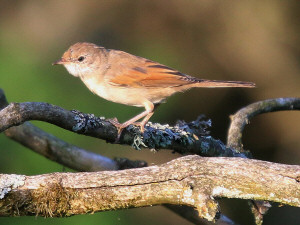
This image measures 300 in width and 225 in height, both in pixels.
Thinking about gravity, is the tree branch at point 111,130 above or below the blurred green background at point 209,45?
below

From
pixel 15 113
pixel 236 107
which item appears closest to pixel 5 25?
pixel 236 107

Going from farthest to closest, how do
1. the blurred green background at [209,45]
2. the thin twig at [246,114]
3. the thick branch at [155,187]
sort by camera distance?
the blurred green background at [209,45] < the thin twig at [246,114] < the thick branch at [155,187]

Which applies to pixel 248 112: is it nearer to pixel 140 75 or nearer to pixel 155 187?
pixel 140 75

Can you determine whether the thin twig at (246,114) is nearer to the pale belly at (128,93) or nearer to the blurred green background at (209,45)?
the pale belly at (128,93)

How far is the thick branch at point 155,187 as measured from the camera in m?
2.50

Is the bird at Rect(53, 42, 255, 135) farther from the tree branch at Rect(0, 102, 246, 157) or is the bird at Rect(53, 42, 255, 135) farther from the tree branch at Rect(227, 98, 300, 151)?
the tree branch at Rect(0, 102, 246, 157)

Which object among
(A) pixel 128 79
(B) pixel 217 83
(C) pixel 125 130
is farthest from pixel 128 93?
(C) pixel 125 130

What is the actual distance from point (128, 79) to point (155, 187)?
2.24 m

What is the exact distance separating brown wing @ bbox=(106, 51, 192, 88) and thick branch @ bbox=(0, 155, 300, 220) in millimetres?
2068

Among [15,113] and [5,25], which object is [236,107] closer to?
[5,25]

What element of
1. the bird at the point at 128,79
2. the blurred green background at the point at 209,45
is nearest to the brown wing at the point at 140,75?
the bird at the point at 128,79

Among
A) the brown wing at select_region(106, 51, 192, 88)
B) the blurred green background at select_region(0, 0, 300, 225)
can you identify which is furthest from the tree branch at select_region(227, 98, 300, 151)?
the blurred green background at select_region(0, 0, 300, 225)

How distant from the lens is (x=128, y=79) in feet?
15.3

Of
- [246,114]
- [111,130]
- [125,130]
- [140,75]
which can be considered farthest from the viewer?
[140,75]
